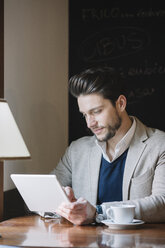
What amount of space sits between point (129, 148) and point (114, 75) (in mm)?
422

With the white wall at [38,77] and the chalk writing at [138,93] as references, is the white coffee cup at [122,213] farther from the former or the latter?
the chalk writing at [138,93]

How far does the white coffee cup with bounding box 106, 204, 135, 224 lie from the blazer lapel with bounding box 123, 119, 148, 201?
0.48m

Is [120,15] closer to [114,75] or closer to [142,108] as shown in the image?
[142,108]

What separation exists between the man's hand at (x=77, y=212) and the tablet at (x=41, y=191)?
3 cm

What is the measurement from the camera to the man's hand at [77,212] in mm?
2203

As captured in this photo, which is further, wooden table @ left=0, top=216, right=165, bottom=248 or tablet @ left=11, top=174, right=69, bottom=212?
tablet @ left=11, top=174, right=69, bottom=212

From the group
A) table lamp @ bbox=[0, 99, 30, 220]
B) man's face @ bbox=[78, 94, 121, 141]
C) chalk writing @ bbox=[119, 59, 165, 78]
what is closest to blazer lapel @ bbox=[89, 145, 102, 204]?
man's face @ bbox=[78, 94, 121, 141]

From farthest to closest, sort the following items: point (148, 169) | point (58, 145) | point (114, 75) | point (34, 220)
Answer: point (58, 145), point (114, 75), point (148, 169), point (34, 220)

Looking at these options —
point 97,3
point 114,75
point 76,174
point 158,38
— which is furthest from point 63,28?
point 76,174

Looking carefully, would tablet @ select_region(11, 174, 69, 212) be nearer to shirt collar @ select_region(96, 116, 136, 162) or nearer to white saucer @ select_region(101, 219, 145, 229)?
white saucer @ select_region(101, 219, 145, 229)

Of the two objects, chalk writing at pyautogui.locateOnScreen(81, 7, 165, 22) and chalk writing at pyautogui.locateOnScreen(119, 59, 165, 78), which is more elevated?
chalk writing at pyautogui.locateOnScreen(81, 7, 165, 22)

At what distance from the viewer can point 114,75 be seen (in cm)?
282

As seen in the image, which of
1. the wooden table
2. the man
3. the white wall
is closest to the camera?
the wooden table

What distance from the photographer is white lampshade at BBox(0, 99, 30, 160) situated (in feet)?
6.39
